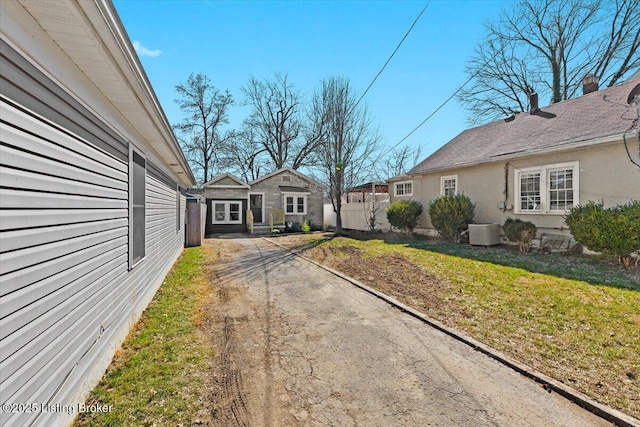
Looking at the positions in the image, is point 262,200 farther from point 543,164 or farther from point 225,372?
point 225,372

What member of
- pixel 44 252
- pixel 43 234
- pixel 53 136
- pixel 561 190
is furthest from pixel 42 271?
pixel 561 190

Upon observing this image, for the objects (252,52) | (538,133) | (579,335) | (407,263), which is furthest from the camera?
(252,52)

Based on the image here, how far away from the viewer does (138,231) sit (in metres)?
4.76

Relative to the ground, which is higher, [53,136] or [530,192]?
[530,192]

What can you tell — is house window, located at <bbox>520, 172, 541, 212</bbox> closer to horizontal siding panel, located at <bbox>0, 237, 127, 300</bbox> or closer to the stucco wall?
the stucco wall

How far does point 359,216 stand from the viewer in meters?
19.0

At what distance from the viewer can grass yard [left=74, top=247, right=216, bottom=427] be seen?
93.2 inches

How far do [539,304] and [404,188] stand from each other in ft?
38.7

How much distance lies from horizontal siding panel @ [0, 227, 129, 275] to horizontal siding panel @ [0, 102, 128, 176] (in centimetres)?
64

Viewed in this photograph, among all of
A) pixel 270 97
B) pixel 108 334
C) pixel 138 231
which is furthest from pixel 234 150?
pixel 108 334

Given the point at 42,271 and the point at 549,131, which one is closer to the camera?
the point at 42,271

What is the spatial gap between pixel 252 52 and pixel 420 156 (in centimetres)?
2100

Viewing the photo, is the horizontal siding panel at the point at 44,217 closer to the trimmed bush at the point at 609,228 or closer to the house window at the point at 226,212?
the trimmed bush at the point at 609,228

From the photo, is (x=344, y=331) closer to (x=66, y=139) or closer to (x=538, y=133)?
(x=66, y=139)
